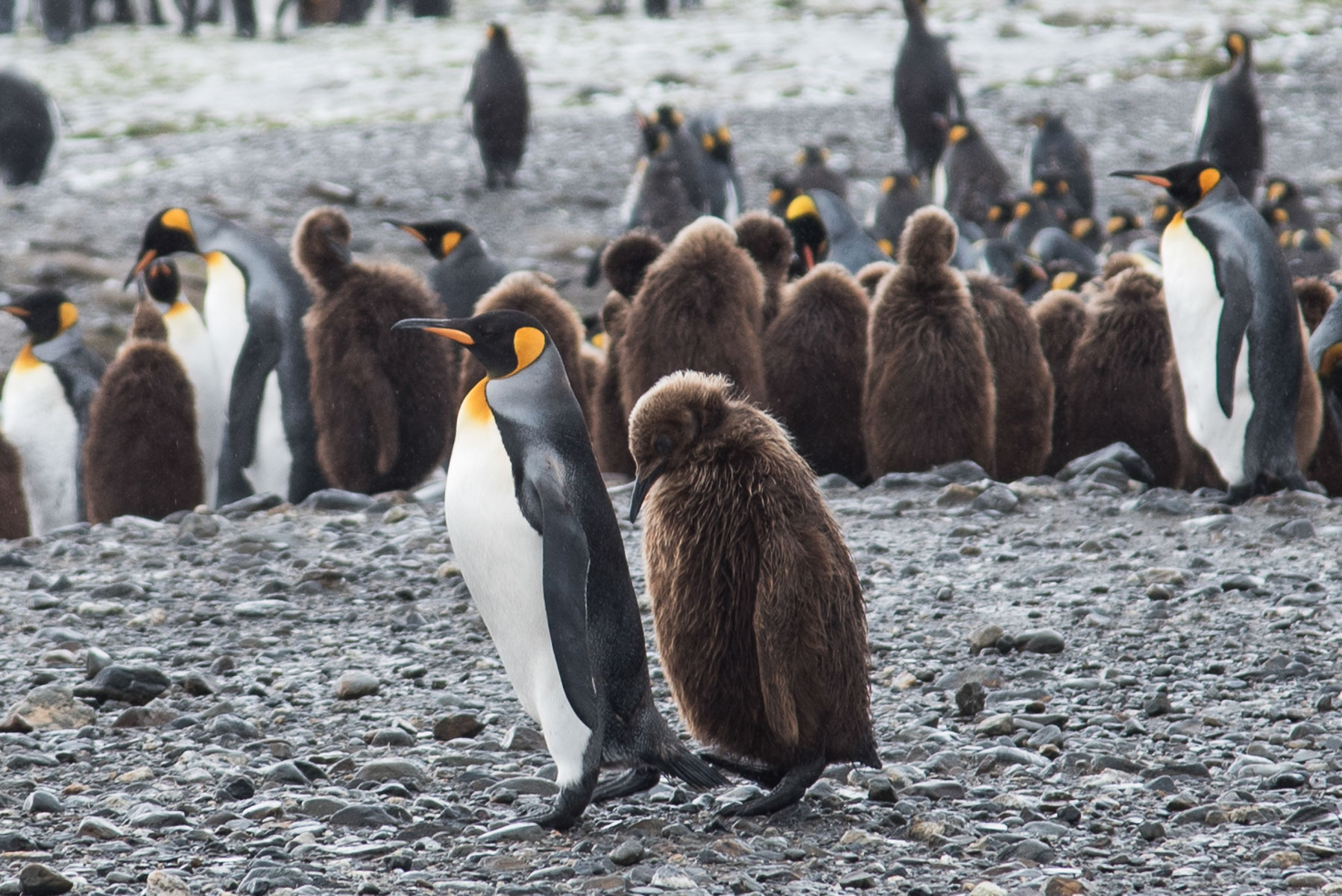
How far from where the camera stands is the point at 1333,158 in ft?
42.2

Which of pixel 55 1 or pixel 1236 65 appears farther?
pixel 55 1

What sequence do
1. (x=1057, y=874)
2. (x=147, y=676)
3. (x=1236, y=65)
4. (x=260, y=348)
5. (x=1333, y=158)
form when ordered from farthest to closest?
(x=1333, y=158) → (x=1236, y=65) → (x=260, y=348) → (x=147, y=676) → (x=1057, y=874)

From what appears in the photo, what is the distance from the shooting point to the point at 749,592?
2543 millimetres

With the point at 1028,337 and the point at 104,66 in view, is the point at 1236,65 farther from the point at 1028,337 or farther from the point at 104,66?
the point at 104,66

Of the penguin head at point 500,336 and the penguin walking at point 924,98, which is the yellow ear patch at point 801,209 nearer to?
the penguin head at point 500,336

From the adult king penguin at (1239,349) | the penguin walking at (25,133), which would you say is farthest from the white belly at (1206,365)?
the penguin walking at (25,133)

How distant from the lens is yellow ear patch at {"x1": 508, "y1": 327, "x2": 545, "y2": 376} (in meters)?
2.61

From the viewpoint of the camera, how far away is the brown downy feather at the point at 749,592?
8.14ft

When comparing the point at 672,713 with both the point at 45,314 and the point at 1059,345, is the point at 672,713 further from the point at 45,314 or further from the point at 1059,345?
the point at 45,314

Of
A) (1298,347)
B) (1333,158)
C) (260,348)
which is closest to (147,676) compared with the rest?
(260,348)

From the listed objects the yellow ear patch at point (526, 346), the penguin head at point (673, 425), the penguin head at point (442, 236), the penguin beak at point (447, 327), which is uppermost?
the penguin beak at point (447, 327)

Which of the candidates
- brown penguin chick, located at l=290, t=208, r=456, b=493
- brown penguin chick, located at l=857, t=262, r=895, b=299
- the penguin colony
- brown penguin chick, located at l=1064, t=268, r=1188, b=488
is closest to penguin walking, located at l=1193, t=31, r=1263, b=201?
the penguin colony

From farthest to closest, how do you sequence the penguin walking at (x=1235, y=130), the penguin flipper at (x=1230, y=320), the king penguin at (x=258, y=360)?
the penguin walking at (x=1235, y=130) → the king penguin at (x=258, y=360) → the penguin flipper at (x=1230, y=320)

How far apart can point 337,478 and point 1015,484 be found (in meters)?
2.33
